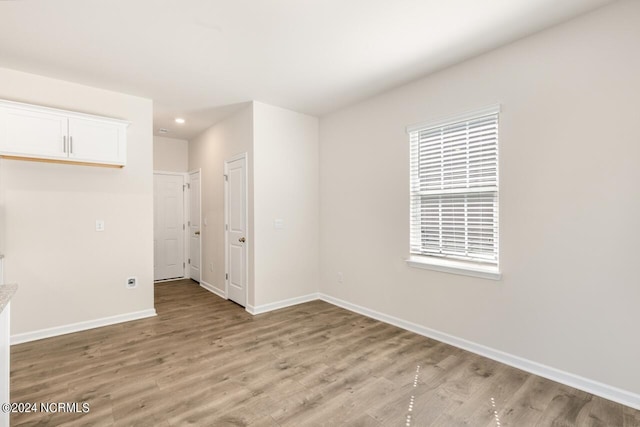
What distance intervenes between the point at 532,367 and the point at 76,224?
479 cm

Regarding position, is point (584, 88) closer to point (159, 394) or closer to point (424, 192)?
point (424, 192)

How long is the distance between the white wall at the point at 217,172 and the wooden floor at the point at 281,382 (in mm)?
1340

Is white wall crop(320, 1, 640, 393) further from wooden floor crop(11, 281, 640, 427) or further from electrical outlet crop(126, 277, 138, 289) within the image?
electrical outlet crop(126, 277, 138, 289)

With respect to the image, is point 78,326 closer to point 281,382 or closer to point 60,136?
point 60,136

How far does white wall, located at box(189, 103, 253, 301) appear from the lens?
4.25 m

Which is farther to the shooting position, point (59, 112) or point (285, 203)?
point (285, 203)

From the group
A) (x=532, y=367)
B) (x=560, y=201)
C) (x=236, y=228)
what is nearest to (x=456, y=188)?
(x=560, y=201)

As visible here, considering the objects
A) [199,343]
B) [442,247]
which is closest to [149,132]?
[199,343]

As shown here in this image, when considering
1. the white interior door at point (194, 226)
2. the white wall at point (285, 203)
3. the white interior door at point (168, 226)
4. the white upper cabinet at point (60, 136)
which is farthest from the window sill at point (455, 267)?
the white interior door at point (168, 226)

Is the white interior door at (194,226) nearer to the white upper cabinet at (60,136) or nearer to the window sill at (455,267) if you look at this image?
the white upper cabinet at (60,136)

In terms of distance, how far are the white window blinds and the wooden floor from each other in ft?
3.38

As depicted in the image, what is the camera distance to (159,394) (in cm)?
230

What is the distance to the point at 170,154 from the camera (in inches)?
236

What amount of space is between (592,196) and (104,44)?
4131mm
